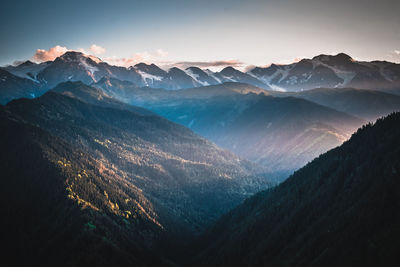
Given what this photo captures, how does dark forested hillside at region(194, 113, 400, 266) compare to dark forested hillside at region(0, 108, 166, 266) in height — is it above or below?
above

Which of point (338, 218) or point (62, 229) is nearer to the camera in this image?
point (338, 218)

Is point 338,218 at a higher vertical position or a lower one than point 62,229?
higher

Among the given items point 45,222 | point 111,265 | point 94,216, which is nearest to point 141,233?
point 94,216

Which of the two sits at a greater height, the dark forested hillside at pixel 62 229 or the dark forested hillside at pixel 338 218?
the dark forested hillside at pixel 338 218

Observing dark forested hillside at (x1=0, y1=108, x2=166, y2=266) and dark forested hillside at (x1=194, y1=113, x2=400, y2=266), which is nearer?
dark forested hillside at (x1=194, y1=113, x2=400, y2=266)

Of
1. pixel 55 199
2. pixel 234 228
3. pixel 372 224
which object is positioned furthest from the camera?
pixel 234 228

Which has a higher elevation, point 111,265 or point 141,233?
point 111,265

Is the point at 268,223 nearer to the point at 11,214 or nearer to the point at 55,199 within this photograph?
the point at 55,199

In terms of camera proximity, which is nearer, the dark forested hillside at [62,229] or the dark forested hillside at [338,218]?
the dark forested hillside at [338,218]
